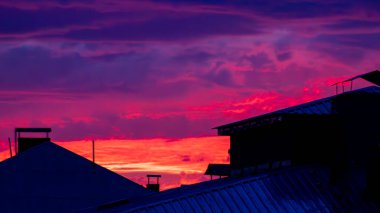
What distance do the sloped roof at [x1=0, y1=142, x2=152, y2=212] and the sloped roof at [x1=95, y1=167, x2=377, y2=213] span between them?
1636 centimetres

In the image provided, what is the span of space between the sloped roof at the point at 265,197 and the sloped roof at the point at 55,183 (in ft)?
53.7

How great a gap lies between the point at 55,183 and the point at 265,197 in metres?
19.8

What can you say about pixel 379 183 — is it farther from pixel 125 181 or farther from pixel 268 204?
pixel 125 181

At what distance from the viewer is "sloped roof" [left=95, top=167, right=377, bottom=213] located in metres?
29.2

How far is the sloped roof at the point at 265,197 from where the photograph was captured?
29.2 metres

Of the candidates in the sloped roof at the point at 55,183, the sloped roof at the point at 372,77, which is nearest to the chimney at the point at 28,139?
the sloped roof at the point at 55,183

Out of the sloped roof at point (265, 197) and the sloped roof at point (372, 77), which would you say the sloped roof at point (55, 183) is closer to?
the sloped roof at point (265, 197)

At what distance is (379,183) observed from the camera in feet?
104

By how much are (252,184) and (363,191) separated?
4.64 meters

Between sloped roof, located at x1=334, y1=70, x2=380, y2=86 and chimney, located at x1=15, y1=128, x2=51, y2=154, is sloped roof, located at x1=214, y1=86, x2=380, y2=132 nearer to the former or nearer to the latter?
sloped roof, located at x1=334, y1=70, x2=380, y2=86

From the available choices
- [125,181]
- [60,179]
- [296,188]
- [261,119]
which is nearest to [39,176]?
[60,179]

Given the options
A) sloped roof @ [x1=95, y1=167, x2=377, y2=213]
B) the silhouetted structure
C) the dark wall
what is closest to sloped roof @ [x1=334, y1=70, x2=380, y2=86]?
the dark wall

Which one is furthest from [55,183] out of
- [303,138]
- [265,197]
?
[265,197]

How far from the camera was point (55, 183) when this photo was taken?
155 feet
